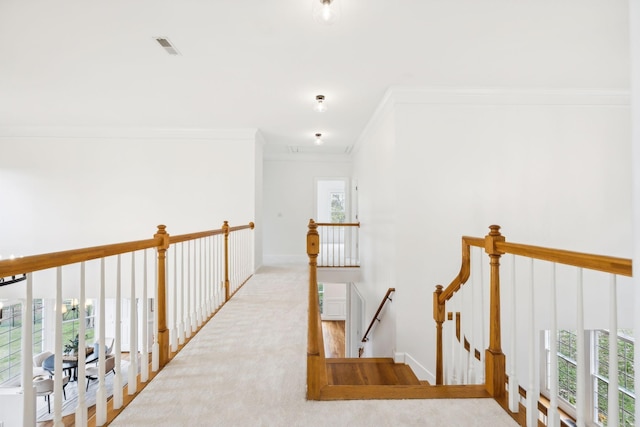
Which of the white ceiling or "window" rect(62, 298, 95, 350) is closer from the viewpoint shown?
the white ceiling

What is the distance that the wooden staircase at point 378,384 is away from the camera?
2059 mm

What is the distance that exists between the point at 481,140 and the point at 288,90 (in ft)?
8.11

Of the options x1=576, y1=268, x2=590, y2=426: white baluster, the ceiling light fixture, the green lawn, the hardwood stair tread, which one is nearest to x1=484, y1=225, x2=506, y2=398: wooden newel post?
x1=576, y1=268, x2=590, y2=426: white baluster

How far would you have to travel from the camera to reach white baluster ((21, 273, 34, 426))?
1317mm

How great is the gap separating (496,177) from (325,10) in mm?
2991

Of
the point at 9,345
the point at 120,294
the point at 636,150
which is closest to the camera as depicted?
the point at 636,150

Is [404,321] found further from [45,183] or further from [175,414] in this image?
[45,183]

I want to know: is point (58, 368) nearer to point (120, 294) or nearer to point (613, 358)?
point (120, 294)

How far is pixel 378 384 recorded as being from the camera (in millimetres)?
3609

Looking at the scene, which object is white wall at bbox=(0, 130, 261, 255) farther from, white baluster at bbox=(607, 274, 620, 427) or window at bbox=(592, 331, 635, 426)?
window at bbox=(592, 331, 635, 426)

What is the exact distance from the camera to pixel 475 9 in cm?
256

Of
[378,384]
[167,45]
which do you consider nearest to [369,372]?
[378,384]

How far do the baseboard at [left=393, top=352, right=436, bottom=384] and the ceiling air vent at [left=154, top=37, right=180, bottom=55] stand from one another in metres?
4.07

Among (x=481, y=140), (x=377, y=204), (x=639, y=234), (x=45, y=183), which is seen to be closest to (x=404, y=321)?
(x=377, y=204)
